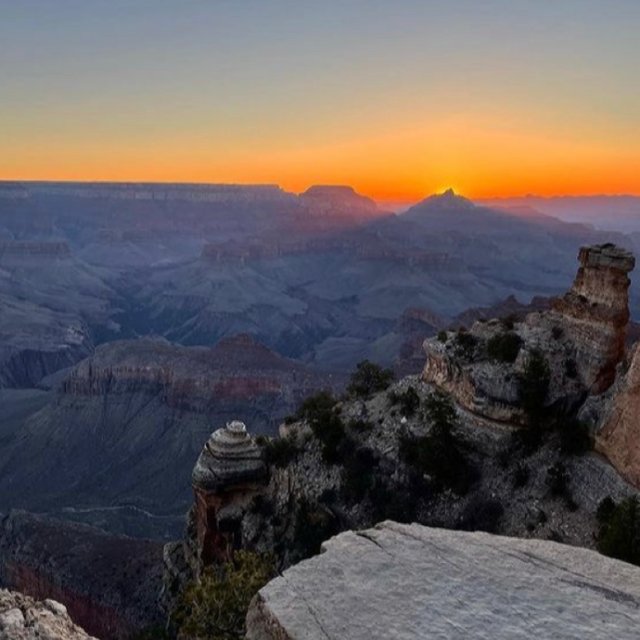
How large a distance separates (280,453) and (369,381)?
31.5ft

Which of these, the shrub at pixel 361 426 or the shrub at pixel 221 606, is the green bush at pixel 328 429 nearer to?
the shrub at pixel 361 426

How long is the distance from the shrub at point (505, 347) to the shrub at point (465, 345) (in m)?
1.00

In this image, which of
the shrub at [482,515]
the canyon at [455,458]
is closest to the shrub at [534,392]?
the canyon at [455,458]

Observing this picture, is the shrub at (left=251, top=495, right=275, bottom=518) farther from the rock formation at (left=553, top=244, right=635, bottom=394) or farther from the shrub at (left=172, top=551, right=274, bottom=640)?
the rock formation at (left=553, top=244, right=635, bottom=394)

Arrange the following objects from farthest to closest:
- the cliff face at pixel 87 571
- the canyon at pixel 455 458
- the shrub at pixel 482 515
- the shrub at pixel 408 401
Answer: the cliff face at pixel 87 571
the shrub at pixel 408 401
the shrub at pixel 482 515
the canyon at pixel 455 458

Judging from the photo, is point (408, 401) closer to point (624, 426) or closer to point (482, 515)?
point (482, 515)

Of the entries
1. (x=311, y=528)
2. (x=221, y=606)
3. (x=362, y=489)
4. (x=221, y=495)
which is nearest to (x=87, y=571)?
(x=221, y=495)

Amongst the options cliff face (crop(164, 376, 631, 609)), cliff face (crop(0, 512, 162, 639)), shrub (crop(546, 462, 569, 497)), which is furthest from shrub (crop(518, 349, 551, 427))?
cliff face (crop(0, 512, 162, 639))

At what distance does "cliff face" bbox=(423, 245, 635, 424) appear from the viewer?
26.4 metres

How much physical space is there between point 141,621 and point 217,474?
1457 centimetres

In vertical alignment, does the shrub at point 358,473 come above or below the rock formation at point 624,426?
below

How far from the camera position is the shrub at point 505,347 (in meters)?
28.5

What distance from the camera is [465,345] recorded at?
1199 inches

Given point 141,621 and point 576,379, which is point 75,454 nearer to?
point 141,621
